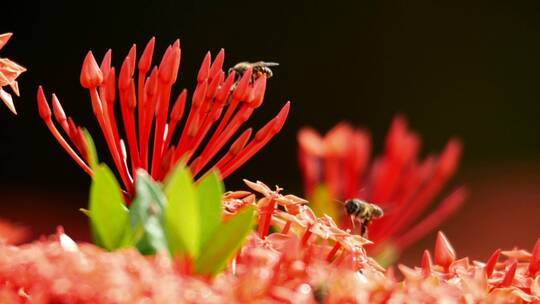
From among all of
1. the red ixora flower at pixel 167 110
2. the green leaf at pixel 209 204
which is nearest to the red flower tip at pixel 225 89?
the red ixora flower at pixel 167 110

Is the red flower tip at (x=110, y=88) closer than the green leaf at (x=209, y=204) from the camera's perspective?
No

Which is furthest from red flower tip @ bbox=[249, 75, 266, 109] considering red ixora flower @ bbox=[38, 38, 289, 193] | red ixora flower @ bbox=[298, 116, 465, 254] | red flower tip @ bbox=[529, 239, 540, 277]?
red ixora flower @ bbox=[298, 116, 465, 254]

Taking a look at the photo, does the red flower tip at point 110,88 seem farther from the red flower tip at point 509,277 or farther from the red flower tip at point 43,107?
the red flower tip at point 509,277

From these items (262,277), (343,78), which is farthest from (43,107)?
(343,78)

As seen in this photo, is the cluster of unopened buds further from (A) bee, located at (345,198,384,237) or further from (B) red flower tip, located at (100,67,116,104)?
(A) bee, located at (345,198,384,237)

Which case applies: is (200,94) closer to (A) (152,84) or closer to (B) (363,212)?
(A) (152,84)

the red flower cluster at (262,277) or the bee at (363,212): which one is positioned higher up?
the red flower cluster at (262,277)
